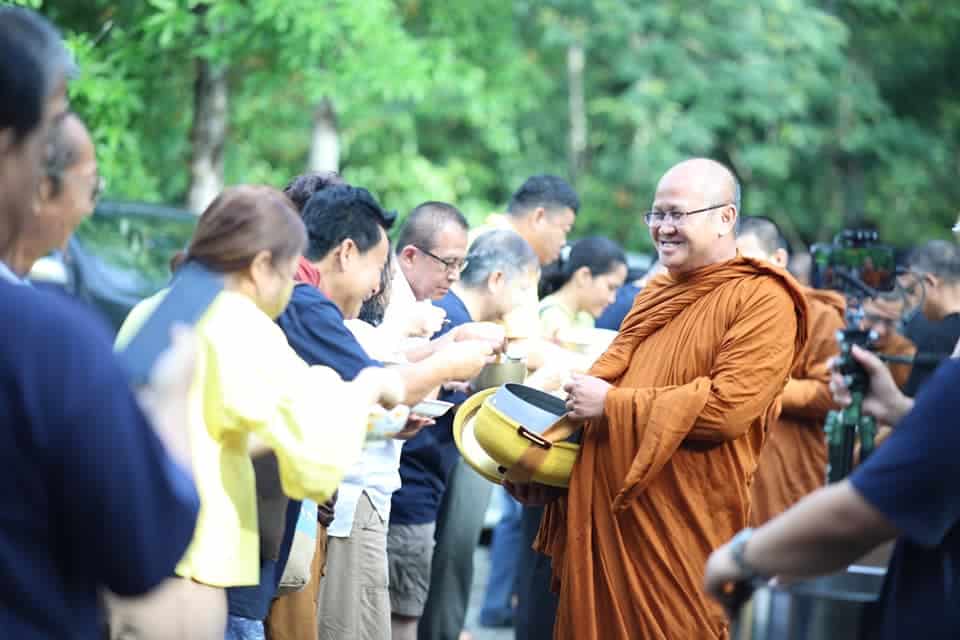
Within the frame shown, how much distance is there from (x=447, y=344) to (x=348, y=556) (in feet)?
2.72

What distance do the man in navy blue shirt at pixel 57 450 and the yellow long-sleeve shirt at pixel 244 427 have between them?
0.85m

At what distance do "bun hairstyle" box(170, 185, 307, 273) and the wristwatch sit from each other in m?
1.15

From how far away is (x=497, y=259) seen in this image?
5391 mm

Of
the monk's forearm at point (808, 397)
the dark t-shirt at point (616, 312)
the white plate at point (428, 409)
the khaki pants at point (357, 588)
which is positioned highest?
the white plate at point (428, 409)

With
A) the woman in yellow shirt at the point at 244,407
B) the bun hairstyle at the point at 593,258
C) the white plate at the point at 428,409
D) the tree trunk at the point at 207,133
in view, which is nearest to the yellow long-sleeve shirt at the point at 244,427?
the woman in yellow shirt at the point at 244,407

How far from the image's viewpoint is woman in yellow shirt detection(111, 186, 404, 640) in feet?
9.51

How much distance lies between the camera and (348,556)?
452 centimetres

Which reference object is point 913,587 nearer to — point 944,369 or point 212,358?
point 944,369

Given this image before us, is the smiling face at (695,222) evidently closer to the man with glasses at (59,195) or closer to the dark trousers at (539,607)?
the dark trousers at (539,607)

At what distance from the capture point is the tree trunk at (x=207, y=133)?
1048 centimetres

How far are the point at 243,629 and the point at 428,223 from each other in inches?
81.0

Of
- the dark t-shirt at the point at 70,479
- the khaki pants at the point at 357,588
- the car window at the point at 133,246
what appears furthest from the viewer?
the car window at the point at 133,246

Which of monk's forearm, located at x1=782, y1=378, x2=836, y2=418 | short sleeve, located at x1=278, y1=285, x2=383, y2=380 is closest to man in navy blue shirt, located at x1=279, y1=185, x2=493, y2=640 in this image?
short sleeve, located at x1=278, y1=285, x2=383, y2=380

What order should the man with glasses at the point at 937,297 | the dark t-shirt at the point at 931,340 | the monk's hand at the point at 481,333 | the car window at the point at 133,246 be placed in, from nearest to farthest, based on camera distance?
the monk's hand at the point at 481,333 → the dark t-shirt at the point at 931,340 → the man with glasses at the point at 937,297 → the car window at the point at 133,246
